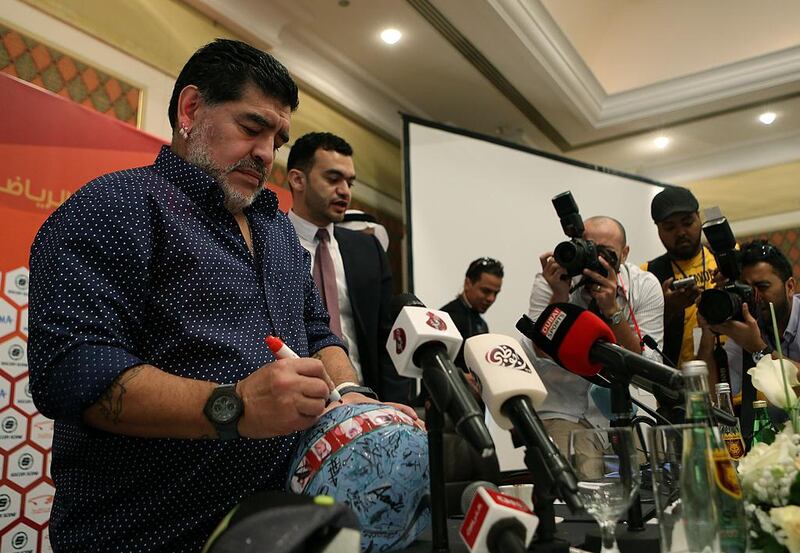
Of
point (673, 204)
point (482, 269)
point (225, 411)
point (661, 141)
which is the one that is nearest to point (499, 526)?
point (225, 411)

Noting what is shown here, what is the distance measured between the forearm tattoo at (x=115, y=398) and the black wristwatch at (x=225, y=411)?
0.12 meters

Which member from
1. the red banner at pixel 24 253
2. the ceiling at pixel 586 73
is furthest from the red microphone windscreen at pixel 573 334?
the ceiling at pixel 586 73

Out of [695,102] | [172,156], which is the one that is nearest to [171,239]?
[172,156]

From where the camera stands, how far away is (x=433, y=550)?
2.66 ft

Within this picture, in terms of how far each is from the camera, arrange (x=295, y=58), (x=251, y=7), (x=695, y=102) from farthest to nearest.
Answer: (x=695, y=102), (x=295, y=58), (x=251, y=7)

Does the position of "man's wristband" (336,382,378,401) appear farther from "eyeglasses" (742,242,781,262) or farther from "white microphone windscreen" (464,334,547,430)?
"eyeglasses" (742,242,781,262)

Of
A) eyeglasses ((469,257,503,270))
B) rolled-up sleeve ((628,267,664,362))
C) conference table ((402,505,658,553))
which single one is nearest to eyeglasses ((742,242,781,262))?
rolled-up sleeve ((628,267,664,362))

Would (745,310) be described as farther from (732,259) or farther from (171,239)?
(171,239)

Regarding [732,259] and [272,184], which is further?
[272,184]

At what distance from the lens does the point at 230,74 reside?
4.21ft

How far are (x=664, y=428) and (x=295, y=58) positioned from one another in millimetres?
3701

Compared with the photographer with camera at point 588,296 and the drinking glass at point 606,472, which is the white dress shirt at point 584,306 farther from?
the drinking glass at point 606,472

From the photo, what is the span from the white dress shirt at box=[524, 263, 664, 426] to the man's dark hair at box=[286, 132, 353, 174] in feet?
3.63

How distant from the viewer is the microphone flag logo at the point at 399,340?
2.76 feet
